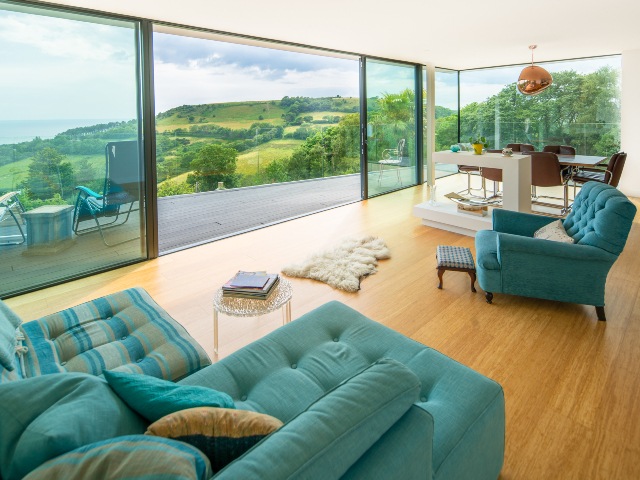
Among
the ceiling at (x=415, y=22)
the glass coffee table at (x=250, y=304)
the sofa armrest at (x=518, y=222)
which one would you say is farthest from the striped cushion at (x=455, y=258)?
the ceiling at (x=415, y=22)

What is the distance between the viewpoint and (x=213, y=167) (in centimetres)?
851

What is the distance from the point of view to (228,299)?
2635mm

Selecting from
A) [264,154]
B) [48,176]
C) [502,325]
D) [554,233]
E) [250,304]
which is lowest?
[502,325]

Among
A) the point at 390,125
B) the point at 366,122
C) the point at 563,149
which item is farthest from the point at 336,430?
the point at 390,125

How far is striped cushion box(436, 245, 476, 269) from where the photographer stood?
3709 mm

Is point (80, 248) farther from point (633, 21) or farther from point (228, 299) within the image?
point (633, 21)

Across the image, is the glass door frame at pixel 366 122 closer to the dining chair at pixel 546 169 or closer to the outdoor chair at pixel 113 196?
the dining chair at pixel 546 169

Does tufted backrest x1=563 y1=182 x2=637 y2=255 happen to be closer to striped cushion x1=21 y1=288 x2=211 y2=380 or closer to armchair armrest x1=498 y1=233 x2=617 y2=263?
armchair armrest x1=498 y1=233 x2=617 y2=263

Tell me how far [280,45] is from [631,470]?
5809 millimetres

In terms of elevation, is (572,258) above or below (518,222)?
below

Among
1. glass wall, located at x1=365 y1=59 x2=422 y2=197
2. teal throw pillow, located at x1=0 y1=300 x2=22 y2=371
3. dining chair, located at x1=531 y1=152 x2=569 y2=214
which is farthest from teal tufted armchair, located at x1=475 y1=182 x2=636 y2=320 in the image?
glass wall, located at x1=365 y1=59 x2=422 y2=197

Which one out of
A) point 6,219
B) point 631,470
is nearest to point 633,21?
point 631,470

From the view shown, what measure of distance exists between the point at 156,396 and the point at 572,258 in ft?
9.62

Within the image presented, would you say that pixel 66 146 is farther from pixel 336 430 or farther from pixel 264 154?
pixel 264 154
